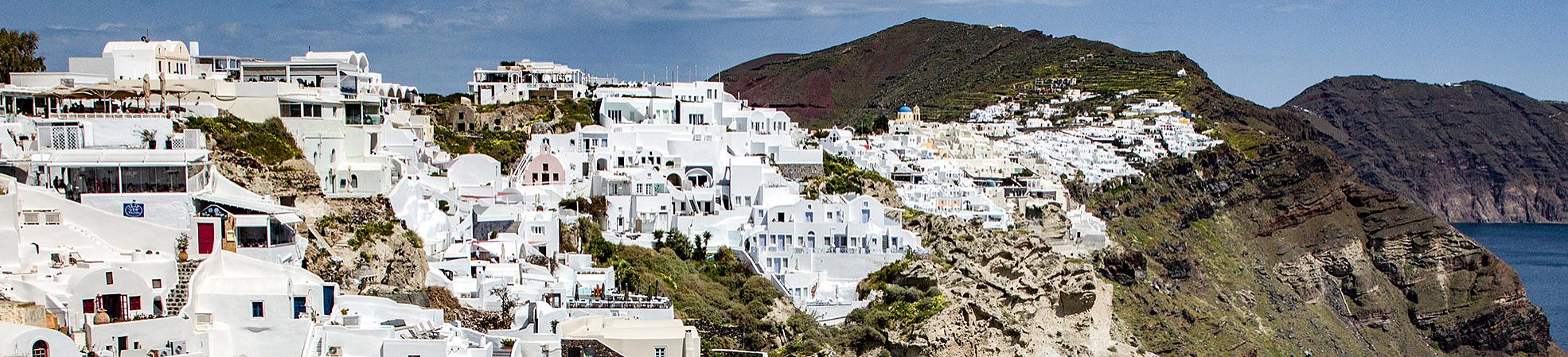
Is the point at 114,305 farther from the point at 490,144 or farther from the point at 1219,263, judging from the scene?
the point at 1219,263

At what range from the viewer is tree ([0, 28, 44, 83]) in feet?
130

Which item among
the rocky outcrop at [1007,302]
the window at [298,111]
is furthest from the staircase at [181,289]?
the rocky outcrop at [1007,302]

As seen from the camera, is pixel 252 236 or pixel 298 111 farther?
pixel 298 111

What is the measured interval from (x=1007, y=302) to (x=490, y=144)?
1930cm

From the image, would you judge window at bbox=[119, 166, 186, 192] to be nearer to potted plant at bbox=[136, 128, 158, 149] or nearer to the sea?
potted plant at bbox=[136, 128, 158, 149]

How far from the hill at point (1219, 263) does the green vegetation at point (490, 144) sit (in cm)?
1323

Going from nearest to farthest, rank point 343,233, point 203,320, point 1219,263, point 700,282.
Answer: point 203,320
point 343,233
point 700,282
point 1219,263

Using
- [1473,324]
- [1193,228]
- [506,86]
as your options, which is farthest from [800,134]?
[1473,324]

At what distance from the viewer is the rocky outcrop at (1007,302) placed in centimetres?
3884

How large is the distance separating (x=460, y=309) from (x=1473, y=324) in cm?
8829

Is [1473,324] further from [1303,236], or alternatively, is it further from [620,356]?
[620,356]

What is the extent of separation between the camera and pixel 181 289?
25.2 metres

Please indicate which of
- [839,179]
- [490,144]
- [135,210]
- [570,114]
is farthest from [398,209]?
[570,114]

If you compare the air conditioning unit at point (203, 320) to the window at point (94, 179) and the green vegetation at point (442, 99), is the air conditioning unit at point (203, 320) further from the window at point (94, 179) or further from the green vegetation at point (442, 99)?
the green vegetation at point (442, 99)
